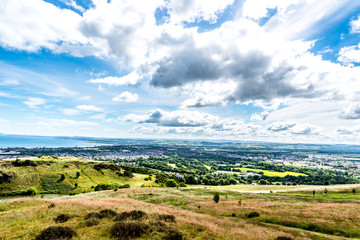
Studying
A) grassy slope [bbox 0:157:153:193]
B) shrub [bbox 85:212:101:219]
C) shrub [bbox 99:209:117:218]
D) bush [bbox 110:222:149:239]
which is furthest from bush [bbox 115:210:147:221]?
grassy slope [bbox 0:157:153:193]

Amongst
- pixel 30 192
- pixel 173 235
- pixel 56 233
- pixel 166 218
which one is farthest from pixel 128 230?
pixel 30 192

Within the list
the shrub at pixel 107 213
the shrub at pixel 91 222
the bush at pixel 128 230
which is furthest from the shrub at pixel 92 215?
the bush at pixel 128 230

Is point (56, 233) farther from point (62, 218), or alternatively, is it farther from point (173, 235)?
point (173, 235)

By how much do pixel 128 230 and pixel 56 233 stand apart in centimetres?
628

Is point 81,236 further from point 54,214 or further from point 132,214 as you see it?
point 54,214

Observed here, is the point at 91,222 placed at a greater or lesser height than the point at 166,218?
greater

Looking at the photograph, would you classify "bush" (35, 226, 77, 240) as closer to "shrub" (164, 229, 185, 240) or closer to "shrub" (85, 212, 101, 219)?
"shrub" (85, 212, 101, 219)

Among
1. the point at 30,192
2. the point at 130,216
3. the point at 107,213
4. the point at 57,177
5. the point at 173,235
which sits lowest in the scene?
the point at 30,192

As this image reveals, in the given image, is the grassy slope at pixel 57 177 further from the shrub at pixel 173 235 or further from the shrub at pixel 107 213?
the shrub at pixel 173 235

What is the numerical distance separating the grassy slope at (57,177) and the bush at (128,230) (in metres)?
107

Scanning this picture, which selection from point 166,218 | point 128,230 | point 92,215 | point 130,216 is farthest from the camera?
point 166,218

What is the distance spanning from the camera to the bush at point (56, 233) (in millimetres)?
14898

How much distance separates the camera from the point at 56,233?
15422 mm

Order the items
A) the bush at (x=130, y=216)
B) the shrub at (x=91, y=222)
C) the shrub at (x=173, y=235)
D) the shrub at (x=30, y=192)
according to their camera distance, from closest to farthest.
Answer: the shrub at (x=173, y=235)
the shrub at (x=91, y=222)
the bush at (x=130, y=216)
the shrub at (x=30, y=192)
